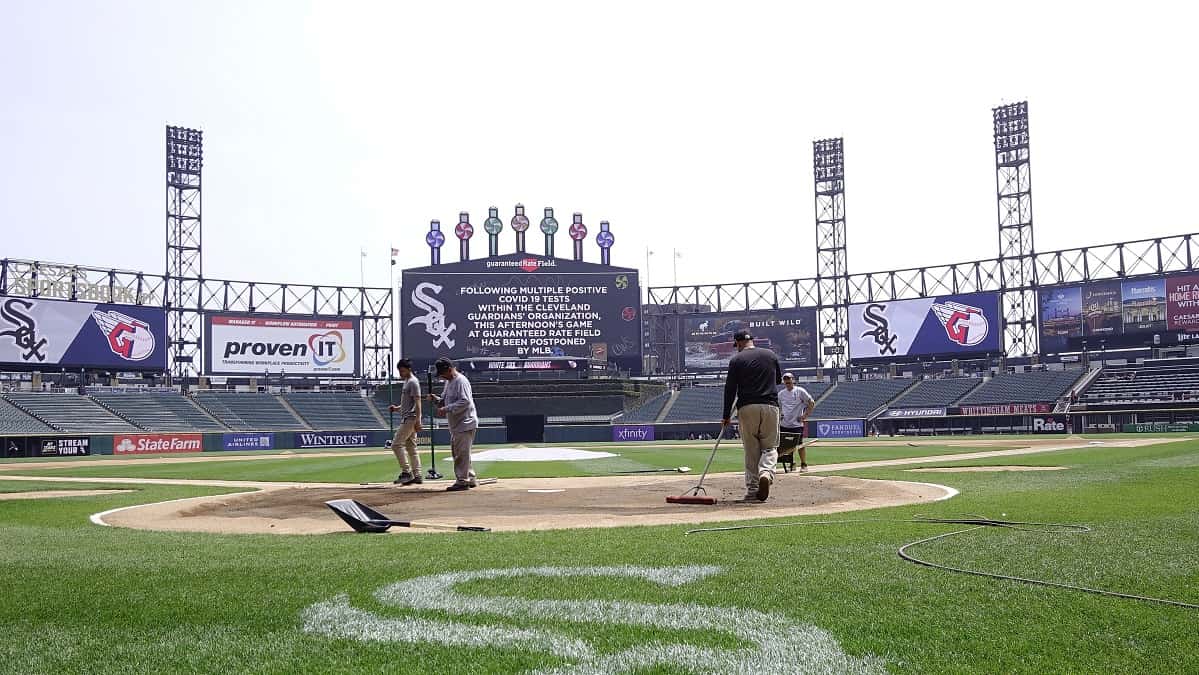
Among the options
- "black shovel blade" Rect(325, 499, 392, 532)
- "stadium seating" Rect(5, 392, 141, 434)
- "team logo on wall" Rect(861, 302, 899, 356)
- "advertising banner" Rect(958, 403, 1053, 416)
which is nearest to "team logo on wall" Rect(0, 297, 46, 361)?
"stadium seating" Rect(5, 392, 141, 434)

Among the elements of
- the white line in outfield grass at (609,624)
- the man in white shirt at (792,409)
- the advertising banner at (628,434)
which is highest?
the man in white shirt at (792,409)

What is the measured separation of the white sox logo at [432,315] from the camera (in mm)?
60031

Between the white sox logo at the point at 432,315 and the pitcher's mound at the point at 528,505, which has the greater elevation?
the white sox logo at the point at 432,315

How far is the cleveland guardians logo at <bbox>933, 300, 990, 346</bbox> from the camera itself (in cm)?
6103

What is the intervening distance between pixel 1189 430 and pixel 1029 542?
149ft

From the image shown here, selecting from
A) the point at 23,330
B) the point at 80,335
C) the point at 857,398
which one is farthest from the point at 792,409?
the point at 23,330

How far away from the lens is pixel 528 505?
9.38 meters

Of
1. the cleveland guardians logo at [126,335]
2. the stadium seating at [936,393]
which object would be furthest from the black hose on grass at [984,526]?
the cleveland guardians logo at [126,335]

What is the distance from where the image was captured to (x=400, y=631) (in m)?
3.60

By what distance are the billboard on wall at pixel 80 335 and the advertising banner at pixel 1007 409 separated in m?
47.5

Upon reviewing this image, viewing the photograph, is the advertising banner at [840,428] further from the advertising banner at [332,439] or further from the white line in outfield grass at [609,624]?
the white line in outfield grass at [609,624]

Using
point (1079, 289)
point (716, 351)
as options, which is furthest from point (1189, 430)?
point (716, 351)

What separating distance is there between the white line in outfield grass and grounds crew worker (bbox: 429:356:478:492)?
691cm

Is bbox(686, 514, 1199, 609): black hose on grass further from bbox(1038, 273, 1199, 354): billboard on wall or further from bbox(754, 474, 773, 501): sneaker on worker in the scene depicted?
bbox(1038, 273, 1199, 354): billboard on wall
